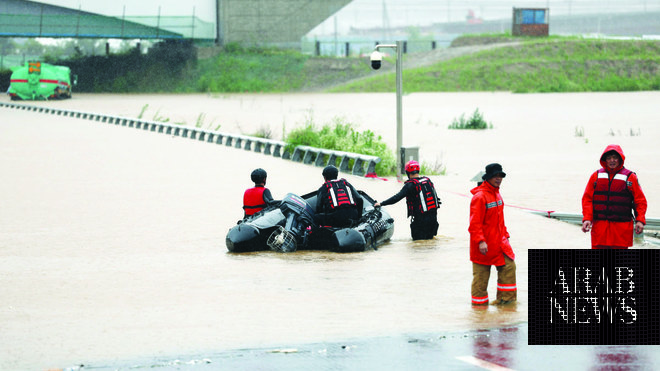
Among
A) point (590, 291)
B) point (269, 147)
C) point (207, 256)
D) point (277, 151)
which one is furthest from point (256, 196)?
point (269, 147)

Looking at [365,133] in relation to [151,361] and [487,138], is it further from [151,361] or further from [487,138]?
[151,361]

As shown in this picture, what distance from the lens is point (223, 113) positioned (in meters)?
54.0

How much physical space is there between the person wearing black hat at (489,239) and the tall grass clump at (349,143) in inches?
551

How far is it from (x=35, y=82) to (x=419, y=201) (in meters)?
60.7

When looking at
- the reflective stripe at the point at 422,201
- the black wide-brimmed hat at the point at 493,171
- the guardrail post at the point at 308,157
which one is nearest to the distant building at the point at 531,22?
the guardrail post at the point at 308,157

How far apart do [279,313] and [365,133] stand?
59.8 feet

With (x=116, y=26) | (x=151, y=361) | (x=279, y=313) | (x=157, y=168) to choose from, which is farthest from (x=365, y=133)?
(x=116, y=26)

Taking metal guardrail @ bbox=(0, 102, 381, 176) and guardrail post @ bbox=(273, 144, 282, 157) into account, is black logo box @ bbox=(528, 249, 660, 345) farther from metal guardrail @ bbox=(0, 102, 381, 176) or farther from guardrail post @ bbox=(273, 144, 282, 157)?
guardrail post @ bbox=(273, 144, 282, 157)

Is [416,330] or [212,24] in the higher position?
[212,24]

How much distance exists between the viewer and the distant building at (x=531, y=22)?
93.1 m

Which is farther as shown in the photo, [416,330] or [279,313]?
[279,313]

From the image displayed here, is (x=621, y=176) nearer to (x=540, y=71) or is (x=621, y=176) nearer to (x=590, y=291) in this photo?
(x=590, y=291)

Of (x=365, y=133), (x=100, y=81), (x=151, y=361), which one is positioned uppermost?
(x=100, y=81)

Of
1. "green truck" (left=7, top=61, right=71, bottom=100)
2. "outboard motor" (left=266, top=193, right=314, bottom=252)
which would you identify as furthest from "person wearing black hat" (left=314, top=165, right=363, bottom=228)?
"green truck" (left=7, top=61, right=71, bottom=100)
